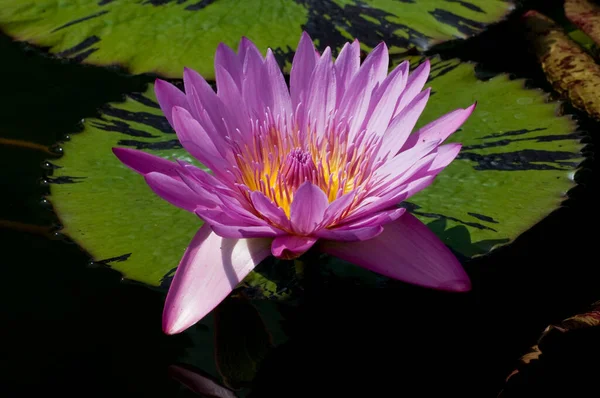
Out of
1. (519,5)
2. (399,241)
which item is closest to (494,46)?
(519,5)

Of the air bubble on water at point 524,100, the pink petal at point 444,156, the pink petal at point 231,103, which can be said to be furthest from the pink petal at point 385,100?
the air bubble on water at point 524,100

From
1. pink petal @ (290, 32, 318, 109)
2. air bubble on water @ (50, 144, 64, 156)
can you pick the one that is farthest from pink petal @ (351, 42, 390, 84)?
air bubble on water @ (50, 144, 64, 156)

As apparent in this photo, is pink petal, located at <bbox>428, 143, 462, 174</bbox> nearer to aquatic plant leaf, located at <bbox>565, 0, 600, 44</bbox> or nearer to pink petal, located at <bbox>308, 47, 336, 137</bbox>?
pink petal, located at <bbox>308, 47, 336, 137</bbox>

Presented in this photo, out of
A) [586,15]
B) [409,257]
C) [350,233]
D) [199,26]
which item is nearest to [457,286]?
[409,257]

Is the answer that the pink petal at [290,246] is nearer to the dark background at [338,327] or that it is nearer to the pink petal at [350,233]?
the pink petal at [350,233]

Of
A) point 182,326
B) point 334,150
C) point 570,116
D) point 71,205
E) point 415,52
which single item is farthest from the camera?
point 415,52

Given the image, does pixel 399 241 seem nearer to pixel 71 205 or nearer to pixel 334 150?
pixel 334 150
